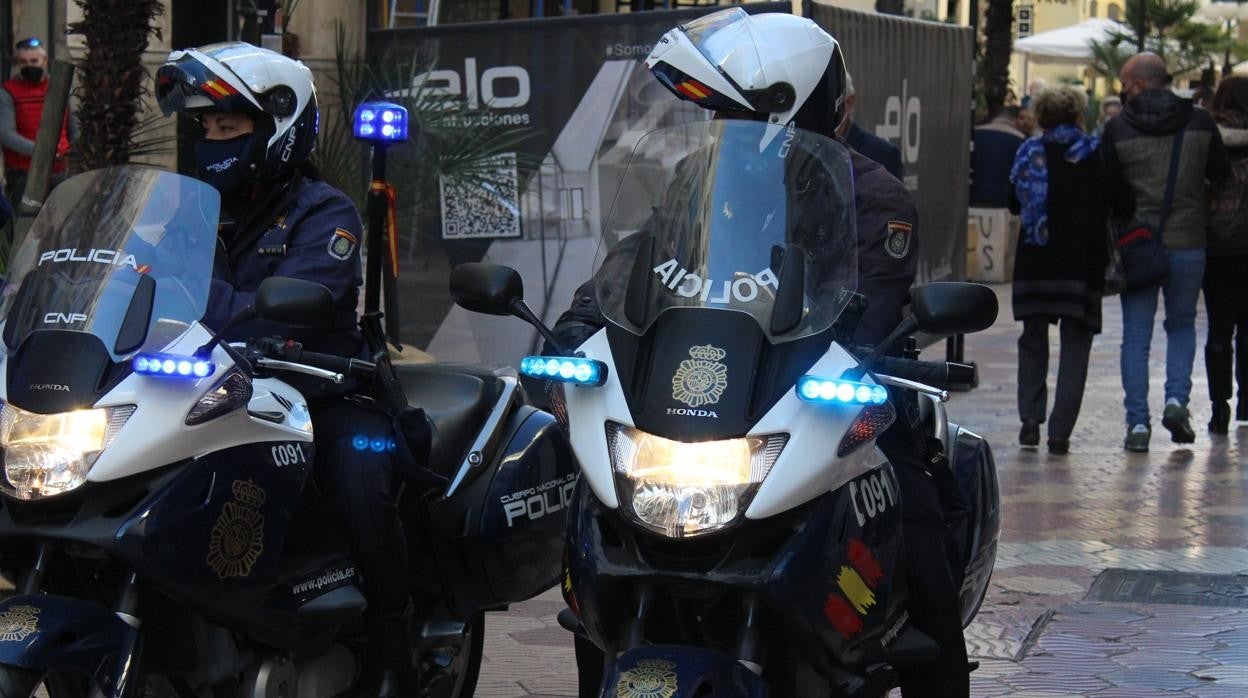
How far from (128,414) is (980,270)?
18009mm

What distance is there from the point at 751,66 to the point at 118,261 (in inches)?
53.5

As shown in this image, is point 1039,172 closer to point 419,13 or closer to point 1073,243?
point 1073,243

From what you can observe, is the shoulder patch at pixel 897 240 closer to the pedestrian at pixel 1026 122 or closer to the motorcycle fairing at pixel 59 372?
the motorcycle fairing at pixel 59 372

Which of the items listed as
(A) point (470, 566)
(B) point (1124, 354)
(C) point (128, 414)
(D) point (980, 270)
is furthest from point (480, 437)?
(D) point (980, 270)

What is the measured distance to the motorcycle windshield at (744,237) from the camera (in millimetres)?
3635

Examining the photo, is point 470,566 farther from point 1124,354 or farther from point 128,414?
point 1124,354

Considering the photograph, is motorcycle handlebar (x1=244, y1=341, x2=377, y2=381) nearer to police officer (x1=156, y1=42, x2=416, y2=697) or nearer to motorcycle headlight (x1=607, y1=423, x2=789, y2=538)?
police officer (x1=156, y1=42, x2=416, y2=697)

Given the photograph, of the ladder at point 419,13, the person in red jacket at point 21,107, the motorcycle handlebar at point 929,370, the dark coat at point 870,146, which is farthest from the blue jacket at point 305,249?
the ladder at point 419,13

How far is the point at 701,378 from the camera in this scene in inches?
138

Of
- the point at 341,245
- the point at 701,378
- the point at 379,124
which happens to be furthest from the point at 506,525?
the point at 379,124

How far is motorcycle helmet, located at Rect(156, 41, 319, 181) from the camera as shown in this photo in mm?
4520

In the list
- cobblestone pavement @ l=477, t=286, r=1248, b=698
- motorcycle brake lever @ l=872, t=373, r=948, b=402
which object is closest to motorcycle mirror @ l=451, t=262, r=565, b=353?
motorcycle brake lever @ l=872, t=373, r=948, b=402

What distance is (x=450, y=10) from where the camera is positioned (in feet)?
71.1

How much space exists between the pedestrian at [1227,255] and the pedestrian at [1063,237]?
30.1 inches
